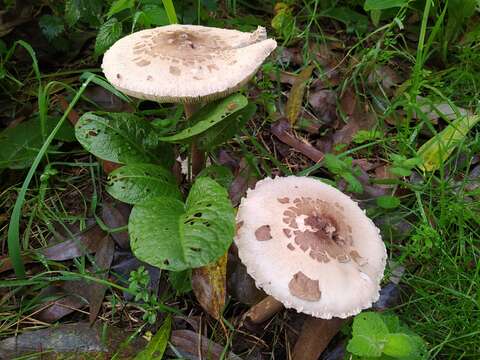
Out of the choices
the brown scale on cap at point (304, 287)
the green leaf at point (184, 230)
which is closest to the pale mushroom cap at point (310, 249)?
the brown scale on cap at point (304, 287)

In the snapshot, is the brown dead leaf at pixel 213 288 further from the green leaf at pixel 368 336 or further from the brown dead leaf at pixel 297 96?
the brown dead leaf at pixel 297 96

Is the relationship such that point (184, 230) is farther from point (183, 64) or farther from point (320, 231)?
point (183, 64)

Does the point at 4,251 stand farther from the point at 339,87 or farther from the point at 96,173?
the point at 339,87

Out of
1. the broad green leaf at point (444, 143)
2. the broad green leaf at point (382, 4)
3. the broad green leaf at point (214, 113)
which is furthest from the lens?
the broad green leaf at point (382, 4)

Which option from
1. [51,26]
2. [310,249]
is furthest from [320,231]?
[51,26]

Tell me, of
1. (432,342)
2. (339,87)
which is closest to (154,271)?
(432,342)
